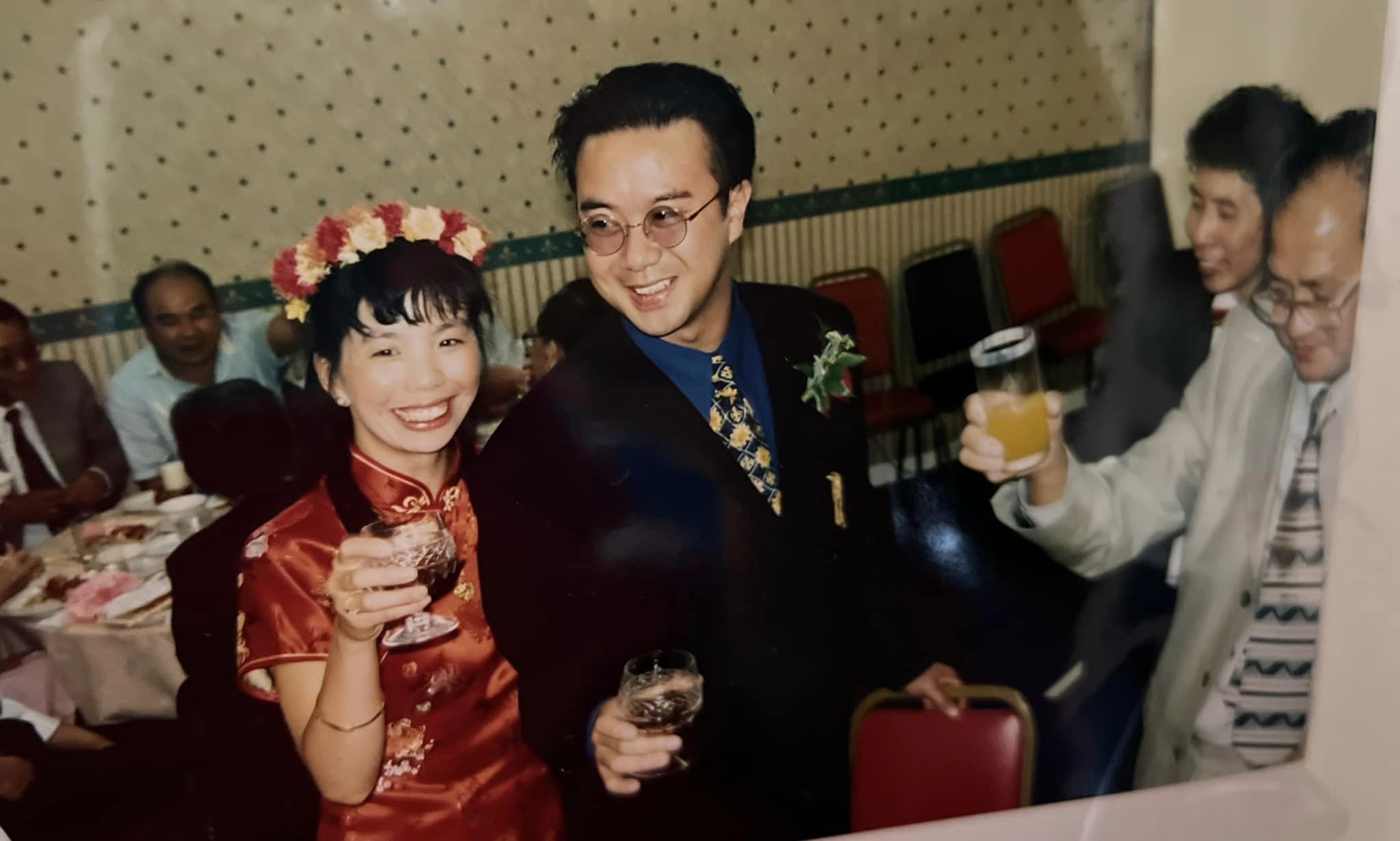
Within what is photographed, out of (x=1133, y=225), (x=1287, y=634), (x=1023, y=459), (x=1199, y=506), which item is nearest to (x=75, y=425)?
(x=1023, y=459)

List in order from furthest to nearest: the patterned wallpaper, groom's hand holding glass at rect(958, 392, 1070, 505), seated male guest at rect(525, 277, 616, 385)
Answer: groom's hand holding glass at rect(958, 392, 1070, 505)
seated male guest at rect(525, 277, 616, 385)
the patterned wallpaper

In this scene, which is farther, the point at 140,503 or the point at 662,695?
the point at 662,695

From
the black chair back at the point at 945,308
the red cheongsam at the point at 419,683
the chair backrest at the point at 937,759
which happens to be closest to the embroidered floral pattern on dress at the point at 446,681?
the red cheongsam at the point at 419,683

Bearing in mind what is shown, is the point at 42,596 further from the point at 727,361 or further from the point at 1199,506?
the point at 1199,506

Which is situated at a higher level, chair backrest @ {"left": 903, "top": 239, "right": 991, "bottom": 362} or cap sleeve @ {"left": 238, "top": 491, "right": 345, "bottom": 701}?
chair backrest @ {"left": 903, "top": 239, "right": 991, "bottom": 362}

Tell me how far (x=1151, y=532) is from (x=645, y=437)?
0.65 meters

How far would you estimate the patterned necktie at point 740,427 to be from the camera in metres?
0.98

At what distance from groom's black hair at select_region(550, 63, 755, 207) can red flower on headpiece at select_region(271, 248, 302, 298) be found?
273 millimetres

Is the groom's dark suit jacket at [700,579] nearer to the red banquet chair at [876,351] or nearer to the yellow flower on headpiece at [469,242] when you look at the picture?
the red banquet chair at [876,351]

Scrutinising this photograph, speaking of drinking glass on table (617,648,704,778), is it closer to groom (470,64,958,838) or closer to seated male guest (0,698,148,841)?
groom (470,64,958,838)

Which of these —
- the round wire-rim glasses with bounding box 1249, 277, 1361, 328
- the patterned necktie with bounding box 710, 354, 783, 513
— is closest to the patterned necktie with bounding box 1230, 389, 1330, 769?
the round wire-rim glasses with bounding box 1249, 277, 1361, 328

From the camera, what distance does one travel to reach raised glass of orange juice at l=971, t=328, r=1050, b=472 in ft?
3.38

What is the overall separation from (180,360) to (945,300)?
2.62 feet

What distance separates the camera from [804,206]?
0.97 meters
